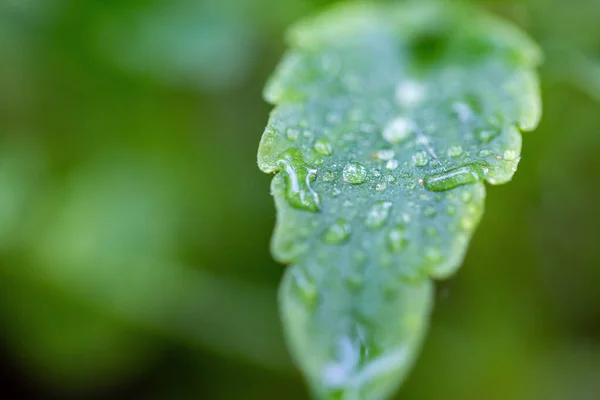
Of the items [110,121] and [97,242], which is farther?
[110,121]

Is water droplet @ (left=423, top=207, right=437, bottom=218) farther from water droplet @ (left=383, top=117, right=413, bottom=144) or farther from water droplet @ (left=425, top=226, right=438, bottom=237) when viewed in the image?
water droplet @ (left=383, top=117, right=413, bottom=144)

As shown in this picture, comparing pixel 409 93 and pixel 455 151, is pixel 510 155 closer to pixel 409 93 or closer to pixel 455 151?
pixel 455 151

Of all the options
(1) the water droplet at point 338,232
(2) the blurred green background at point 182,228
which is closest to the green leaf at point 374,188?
(1) the water droplet at point 338,232

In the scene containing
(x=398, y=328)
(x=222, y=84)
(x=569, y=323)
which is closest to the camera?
(x=398, y=328)

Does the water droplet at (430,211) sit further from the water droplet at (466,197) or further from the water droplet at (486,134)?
the water droplet at (486,134)

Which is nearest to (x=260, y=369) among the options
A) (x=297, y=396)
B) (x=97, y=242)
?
(x=297, y=396)

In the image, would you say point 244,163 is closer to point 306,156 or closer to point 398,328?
point 306,156

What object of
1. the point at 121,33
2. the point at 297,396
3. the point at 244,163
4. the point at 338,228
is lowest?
the point at 297,396
